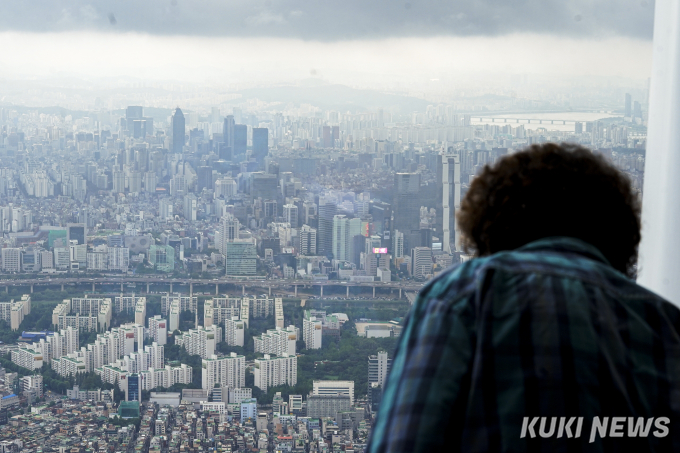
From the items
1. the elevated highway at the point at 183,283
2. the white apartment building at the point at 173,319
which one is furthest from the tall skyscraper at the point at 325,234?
the white apartment building at the point at 173,319

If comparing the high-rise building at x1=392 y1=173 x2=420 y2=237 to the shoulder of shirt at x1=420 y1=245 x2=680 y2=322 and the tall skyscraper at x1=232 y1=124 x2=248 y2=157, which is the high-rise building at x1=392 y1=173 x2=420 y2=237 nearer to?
the tall skyscraper at x1=232 y1=124 x2=248 y2=157

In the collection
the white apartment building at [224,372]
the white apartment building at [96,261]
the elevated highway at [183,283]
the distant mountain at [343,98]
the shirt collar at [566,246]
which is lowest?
the white apartment building at [224,372]

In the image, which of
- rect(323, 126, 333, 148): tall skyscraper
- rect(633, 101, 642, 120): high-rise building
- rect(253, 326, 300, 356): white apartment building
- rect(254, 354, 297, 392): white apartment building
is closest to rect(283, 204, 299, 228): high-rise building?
rect(323, 126, 333, 148): tall skyscraper

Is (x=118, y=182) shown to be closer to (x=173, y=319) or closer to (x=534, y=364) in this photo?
(x=173, y=319)

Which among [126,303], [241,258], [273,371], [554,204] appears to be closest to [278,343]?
[273,371]

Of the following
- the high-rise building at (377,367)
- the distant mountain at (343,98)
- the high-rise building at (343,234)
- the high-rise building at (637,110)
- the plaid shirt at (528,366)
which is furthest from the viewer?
the distant mountain at (343,98)

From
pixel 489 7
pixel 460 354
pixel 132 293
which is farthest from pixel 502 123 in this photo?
pixel 460 354

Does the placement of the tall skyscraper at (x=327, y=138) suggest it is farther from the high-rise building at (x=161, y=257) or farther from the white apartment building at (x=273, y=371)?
the white apartment building at (x=273, y=371)

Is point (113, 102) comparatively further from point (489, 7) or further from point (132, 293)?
point (489, 7)

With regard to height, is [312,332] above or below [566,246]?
below
